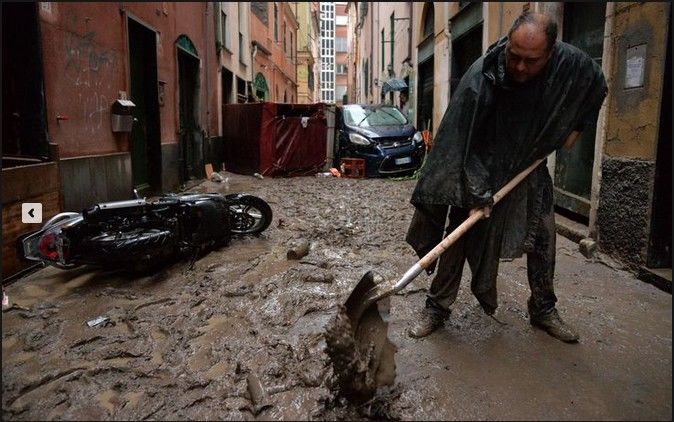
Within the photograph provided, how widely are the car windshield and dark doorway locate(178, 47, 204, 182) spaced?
3442 mm

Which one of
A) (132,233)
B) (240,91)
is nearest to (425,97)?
(240,91)

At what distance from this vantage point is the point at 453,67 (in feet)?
37.1

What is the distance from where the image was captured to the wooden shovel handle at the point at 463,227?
8.57 ft

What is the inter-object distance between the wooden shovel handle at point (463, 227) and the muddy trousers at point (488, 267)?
179 mm

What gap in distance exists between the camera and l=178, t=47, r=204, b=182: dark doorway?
33.3ft

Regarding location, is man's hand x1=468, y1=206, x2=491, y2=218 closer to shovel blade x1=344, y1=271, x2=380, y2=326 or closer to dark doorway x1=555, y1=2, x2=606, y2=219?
shovel blade x1=344, y1=271, x2=380, y2=326

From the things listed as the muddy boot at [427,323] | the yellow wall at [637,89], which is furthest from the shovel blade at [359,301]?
the yellow wall at [637,89]

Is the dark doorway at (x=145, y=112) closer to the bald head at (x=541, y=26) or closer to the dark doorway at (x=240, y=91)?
the bald head at (x=541, y=26)

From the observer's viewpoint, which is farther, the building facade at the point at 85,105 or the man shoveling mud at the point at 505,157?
the building facade at the point at 85,105

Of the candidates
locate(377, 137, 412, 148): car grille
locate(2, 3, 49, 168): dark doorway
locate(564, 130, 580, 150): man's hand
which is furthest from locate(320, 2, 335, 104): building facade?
locate(564, 130, 580, 150): man's hand

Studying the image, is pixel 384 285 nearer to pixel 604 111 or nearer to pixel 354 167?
pixel 604 111

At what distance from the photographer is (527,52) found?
238 cm

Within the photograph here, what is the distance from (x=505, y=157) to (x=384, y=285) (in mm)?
976

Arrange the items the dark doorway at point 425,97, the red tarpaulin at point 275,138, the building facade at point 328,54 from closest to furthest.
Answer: the red tarpaulin at point 275,138, the dark doorway at point 425,97, the building facade at point 328,54
